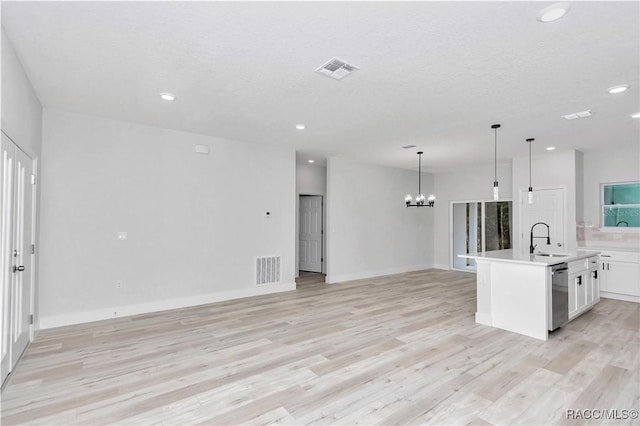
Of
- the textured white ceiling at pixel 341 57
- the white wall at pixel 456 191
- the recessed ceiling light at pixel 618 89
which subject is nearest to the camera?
the textured white ceiling at pixel 341 57

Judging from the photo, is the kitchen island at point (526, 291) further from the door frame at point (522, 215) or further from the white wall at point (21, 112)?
the white wall at point (21, 112)

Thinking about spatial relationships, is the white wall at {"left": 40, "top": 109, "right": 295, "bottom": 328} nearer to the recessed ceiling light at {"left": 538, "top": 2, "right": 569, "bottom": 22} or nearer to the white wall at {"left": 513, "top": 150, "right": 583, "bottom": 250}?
the recessed ceiling light at {"left": 538, "top": 2, "right": 569, "bottom": 22}

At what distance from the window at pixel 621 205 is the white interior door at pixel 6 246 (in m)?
8.85

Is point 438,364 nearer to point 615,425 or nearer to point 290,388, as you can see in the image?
point 615,425

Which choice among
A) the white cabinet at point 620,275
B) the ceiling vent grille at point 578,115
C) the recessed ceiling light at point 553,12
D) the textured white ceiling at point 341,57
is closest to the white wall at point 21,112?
the textured white ceiling at point 341,57

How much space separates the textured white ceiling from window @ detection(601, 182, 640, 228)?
5.39 feet

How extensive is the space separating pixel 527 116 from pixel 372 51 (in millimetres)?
2852

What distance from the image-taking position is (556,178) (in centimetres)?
650

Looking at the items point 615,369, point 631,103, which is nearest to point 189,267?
point 615,369

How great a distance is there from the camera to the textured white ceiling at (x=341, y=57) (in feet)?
7.45

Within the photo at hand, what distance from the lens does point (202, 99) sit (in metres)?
3.88

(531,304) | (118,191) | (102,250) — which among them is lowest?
(531,304)

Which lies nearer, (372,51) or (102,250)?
(372,51)

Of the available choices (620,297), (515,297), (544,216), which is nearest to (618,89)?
(515,297)
